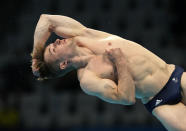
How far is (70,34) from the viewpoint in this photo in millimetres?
3986

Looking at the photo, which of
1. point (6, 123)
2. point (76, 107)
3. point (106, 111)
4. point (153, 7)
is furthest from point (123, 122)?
point (153, 7)

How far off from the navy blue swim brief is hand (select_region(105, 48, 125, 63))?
0.58m

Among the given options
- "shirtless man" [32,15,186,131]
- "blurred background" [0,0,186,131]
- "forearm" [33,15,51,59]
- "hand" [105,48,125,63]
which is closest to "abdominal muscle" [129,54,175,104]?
"shirtless man" [32,15,186,131]

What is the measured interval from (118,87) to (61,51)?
A: 0.73 m

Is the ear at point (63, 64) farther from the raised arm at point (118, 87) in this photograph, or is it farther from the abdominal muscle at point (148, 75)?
the abdominal muscle at point (148, 75)

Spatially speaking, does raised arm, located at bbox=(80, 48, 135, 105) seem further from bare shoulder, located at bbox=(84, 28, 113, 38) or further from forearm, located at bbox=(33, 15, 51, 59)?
forearm, located at bbox=(33, 15, 51, 59)

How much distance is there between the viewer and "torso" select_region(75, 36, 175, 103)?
3.70m

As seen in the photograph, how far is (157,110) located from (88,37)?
1.02 m

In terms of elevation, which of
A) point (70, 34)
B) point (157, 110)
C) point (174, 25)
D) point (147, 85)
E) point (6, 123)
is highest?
point (70, 34)

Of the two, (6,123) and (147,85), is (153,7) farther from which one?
(147,85)

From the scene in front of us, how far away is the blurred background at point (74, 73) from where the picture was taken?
7766mm

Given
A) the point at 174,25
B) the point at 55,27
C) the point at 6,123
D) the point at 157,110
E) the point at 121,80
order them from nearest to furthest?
the point at 121,80 < the point at 157,110 < the point at 55,27 < the point at 6,123 < the point at 174,25

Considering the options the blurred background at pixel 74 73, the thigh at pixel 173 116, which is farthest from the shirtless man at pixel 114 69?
the blurred background at pixel 74 73

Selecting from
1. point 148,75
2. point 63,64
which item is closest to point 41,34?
point 63,64
